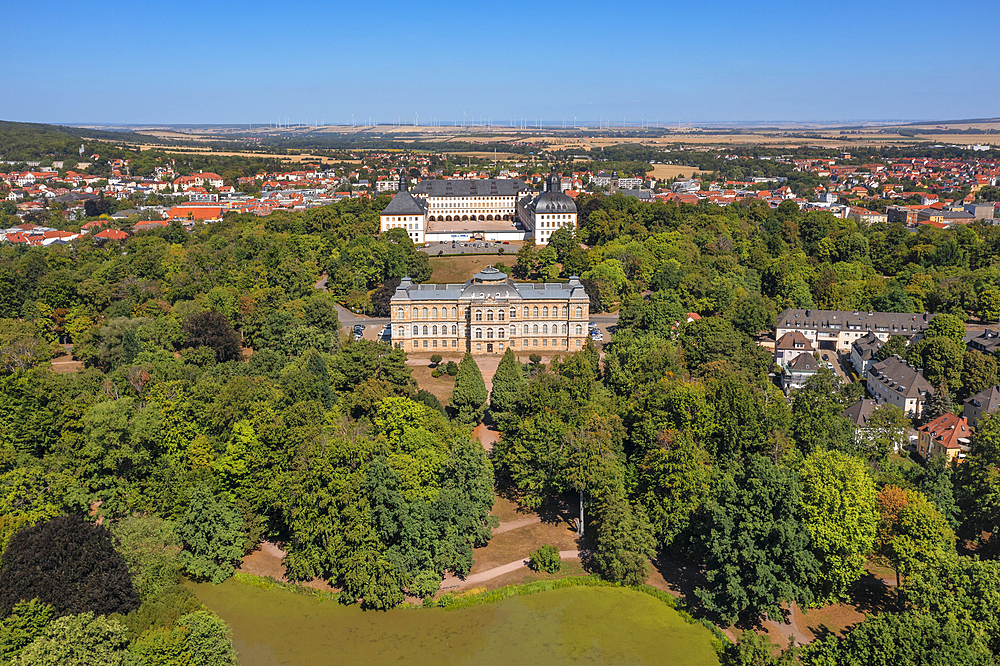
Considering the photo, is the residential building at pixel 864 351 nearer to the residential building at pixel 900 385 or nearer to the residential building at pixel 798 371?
the residential building at pixel 900 385

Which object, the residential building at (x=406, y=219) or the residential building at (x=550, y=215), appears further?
the residential building at (x=406, y=219)

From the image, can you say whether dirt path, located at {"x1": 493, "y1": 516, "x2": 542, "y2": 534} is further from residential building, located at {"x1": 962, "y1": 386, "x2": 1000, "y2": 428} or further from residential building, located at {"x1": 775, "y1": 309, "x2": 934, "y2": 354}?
residential building, located at {"x1": 775, "y1": 309, "x2": 934, "y2": 354}

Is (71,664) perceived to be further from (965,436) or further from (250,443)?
(965,436)

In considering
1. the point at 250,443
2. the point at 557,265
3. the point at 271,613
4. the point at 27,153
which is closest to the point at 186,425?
the point at 250,443

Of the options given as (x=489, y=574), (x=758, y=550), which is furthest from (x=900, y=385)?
(x=489, y=574)

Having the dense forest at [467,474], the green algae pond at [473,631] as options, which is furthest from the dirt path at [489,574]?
the green algae pond at [473,631]

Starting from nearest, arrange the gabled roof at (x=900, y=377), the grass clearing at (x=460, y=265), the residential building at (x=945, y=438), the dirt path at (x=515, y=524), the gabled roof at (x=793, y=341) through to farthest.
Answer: the dirt path at (x=515, y=524), the residential building at (x=945, y=438), the gabled roof at (x=900, y=377), the gabled roof at (x=793, y=341), the grass clearing at (x=460, y=265)

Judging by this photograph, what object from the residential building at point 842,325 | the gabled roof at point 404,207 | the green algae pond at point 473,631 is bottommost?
the green algae pond at point 473,631
